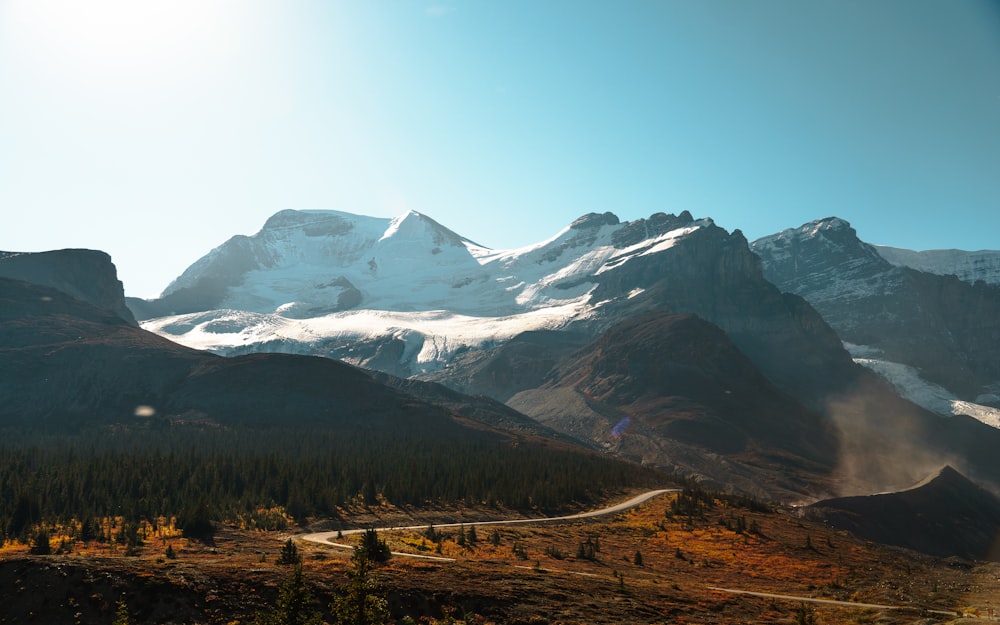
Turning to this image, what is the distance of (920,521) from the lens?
6796 inches

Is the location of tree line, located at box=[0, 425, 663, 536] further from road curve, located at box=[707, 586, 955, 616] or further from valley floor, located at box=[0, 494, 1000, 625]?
road curve, located at box=[707, 586, 955, 616]

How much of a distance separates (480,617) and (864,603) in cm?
2067

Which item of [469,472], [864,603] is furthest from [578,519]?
[864,603]

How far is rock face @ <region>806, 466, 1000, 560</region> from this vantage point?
160875 mm

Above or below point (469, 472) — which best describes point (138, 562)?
above

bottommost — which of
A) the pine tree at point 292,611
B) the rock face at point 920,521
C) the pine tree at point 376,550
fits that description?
the rock face at point 920,521

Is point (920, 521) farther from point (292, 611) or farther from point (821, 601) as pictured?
point (292, 611)

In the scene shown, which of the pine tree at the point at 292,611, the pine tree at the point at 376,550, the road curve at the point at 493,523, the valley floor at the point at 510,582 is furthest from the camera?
the road curve at the point at 493,523

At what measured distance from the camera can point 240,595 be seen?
1273 inches

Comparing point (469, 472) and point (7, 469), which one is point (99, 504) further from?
point (469, 472)

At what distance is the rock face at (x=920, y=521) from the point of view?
161 m

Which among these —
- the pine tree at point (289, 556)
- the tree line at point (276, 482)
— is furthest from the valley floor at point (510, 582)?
the tree line at point (276, 482)

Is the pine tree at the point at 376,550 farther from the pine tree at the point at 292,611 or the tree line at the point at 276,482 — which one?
the tree line at the point at 276,482

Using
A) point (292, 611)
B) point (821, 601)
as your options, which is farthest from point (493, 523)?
point (292, 611)
